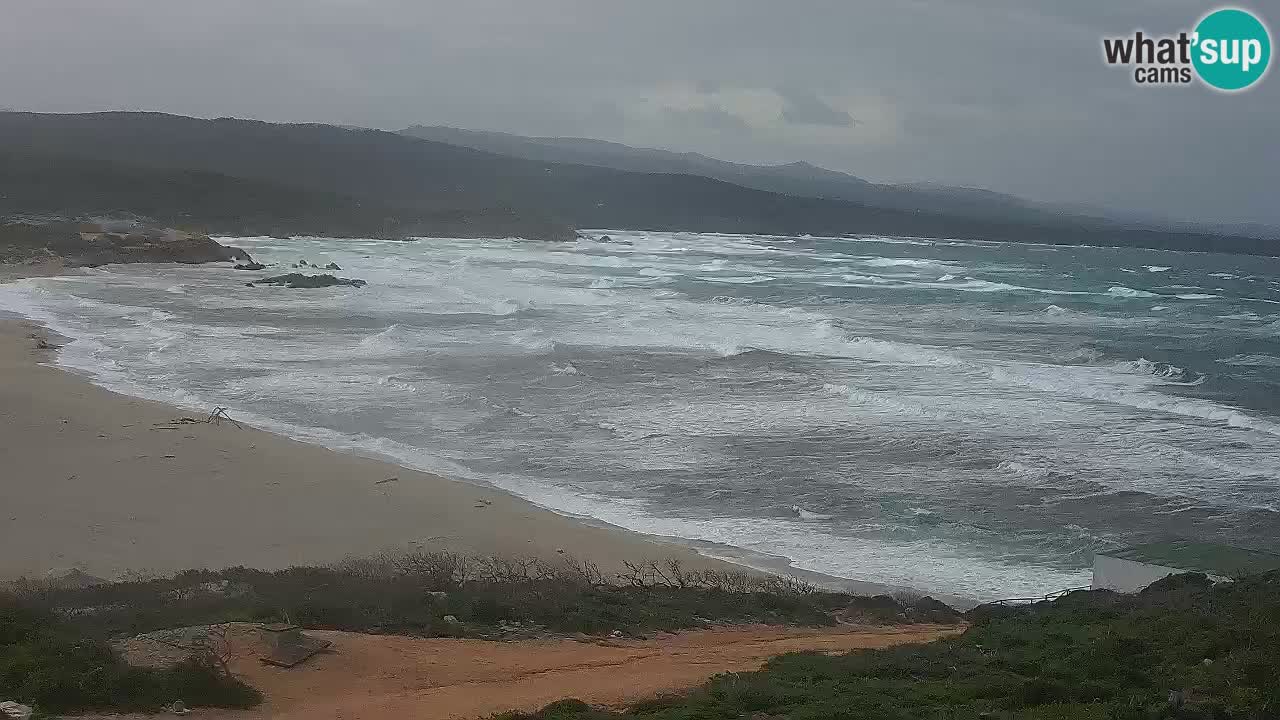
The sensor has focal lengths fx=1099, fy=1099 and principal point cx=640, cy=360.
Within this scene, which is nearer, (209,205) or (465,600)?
(465,600)

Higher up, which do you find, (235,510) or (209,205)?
(209,205)

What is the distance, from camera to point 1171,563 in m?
12.4

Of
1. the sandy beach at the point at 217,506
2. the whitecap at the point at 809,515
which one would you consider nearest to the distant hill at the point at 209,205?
the sandy beach at the point at 217,506

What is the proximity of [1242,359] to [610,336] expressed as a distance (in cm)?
1789

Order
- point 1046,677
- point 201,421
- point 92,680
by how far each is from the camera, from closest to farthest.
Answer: point 92,680
point 1046,677
point 201,421

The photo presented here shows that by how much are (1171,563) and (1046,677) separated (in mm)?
5833

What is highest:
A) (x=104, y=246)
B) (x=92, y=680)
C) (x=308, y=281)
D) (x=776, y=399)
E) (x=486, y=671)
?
(x=104, y=246)

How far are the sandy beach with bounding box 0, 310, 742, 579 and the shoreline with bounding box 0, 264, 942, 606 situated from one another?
0.03 meters

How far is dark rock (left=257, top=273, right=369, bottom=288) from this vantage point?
43.0 metres

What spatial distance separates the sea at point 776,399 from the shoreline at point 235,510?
82cm

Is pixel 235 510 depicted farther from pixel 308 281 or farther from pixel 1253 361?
pixel 308 281

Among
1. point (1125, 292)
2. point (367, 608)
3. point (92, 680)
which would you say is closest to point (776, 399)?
point (367, 608)

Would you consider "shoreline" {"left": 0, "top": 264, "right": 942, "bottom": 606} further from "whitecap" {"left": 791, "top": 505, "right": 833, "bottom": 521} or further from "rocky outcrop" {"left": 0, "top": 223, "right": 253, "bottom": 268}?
"rocky outcrop" {"left": 0, "top": 223, "right": 253, "bottom": 268}

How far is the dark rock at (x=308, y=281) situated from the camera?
43031 mm
